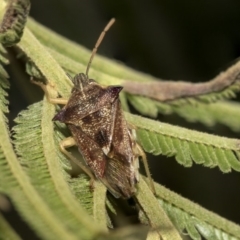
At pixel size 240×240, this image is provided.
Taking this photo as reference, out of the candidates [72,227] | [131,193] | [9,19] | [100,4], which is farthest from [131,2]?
[72,227]

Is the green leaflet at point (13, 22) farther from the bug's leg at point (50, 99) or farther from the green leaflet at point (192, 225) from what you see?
the green leaflet at point (192, 225)

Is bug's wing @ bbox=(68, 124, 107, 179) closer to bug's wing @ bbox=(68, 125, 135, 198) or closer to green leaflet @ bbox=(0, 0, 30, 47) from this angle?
bug's wing @ bbox=(68, 125, 135, 198)

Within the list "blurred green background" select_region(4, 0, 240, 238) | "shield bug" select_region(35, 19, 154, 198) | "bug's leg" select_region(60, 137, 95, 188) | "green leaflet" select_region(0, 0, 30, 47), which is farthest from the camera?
"blurred green background" select_region(4, 0, 240, 238)

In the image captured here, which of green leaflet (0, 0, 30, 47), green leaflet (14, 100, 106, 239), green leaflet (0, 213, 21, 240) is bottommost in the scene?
green leaflet (0, 213, 21, 240)

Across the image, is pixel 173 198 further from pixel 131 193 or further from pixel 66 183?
pixel 66 183

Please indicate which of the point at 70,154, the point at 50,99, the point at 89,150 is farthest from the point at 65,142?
the point at 89,150

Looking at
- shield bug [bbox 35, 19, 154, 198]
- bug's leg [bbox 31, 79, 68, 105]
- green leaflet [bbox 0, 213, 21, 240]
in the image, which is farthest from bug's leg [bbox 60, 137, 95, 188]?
green leaflet [bbox 0, 213, 21, 240]

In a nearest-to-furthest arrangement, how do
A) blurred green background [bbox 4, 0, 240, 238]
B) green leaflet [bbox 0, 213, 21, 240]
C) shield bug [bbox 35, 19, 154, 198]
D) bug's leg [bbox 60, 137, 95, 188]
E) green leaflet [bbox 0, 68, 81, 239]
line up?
green leaflet [bbox 0, 68, 81, 239]
green leaflet [bbox 0, 213, 21, 240]
bug's leg [bbox 60, 137, 95, 188]
shield bug [bbox 35, 19, 154, 198]
blurred green background [bbox 4, 0, 240, 238]

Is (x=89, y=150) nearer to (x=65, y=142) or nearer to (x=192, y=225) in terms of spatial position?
(x=65, y=142)
